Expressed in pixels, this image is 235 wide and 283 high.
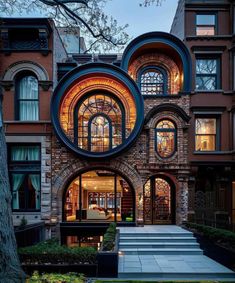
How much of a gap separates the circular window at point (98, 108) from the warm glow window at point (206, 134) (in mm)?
3529

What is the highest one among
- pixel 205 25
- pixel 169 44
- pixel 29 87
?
pixel 205 25

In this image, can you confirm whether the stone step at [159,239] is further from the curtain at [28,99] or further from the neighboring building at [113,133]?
the curtain at [28,99]

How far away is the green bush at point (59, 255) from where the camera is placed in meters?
10.4

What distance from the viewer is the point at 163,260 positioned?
11812 millimetres

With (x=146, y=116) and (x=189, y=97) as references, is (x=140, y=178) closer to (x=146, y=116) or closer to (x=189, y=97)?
(x=146, y=116)

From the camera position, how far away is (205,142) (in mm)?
18422

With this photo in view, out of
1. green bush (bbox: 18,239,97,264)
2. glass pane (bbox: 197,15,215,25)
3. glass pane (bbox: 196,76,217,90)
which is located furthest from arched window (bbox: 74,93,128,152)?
green bush (bbox: 18,239,97,264)

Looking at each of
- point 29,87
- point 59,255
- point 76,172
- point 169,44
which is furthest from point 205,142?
point 59,255

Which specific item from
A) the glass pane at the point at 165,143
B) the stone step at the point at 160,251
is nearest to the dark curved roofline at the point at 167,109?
the glass pane at the point at 165,143

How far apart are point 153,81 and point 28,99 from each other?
23.0ft

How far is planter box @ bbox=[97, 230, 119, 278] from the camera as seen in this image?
9781 millimetres

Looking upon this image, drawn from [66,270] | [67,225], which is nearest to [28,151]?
[67,225]

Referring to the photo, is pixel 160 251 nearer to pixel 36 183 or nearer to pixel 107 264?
pixel 107 264

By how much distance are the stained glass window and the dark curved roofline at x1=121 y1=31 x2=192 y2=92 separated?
1.45 metres
